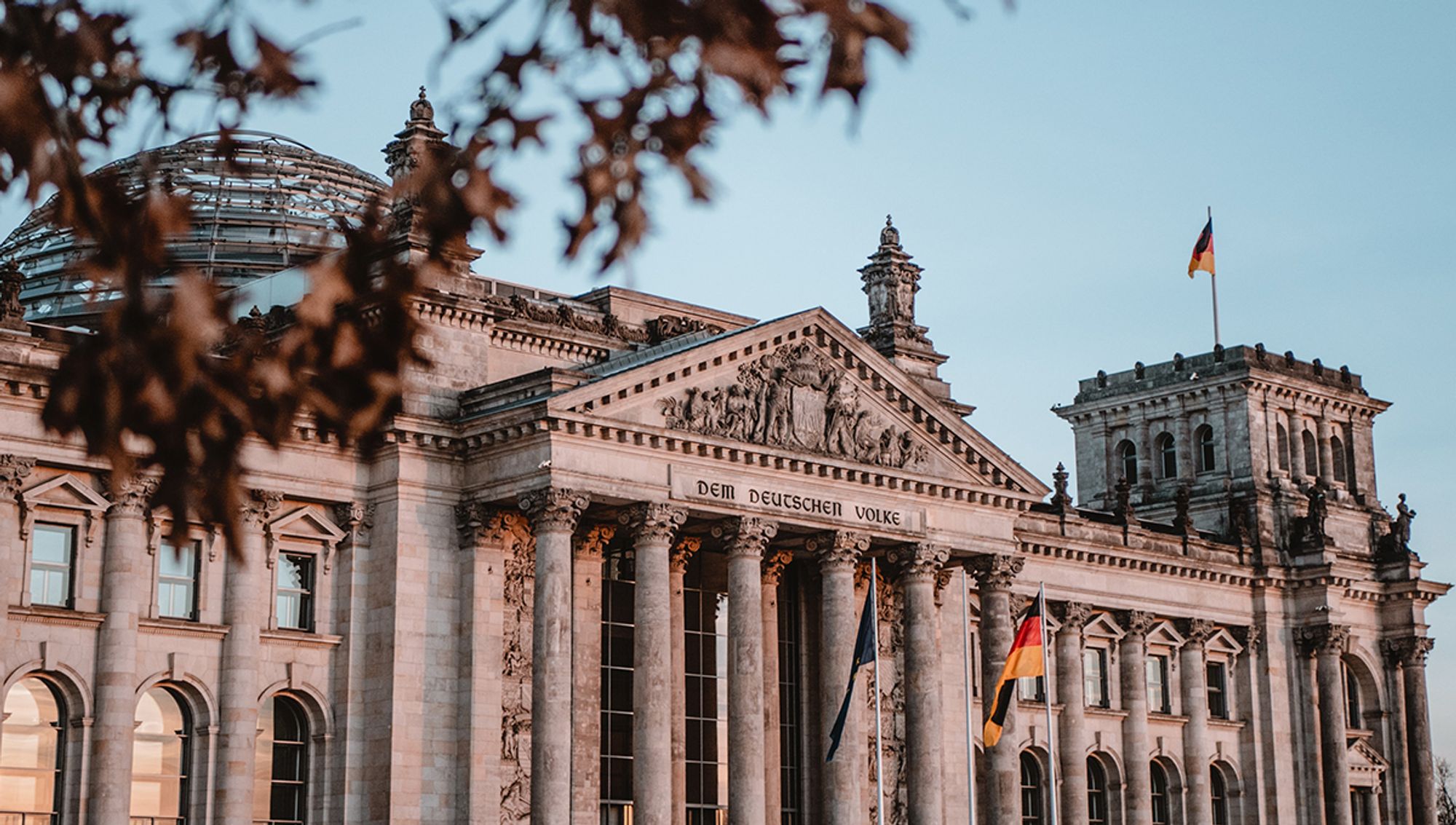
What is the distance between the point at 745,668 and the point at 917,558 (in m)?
6.53

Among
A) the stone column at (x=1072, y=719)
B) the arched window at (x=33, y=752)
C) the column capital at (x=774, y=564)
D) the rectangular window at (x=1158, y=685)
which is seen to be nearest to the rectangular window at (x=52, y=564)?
the arched window at (x=33, y=752)

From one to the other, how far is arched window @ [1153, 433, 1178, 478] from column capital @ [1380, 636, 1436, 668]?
923 cm

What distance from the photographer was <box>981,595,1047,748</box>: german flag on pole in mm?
48219

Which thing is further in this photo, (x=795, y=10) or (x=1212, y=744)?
(x=1212, y=744)

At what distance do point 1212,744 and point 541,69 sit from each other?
6180cm

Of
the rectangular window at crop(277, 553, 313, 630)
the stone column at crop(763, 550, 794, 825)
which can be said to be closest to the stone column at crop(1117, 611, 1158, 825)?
the stone column at crop(763, 550, 794, 825)

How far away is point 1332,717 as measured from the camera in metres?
68.2

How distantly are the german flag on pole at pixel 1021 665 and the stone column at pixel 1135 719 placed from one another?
14612mm

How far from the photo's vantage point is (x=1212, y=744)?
6681cm

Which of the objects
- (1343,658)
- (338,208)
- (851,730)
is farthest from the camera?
(1343,658)

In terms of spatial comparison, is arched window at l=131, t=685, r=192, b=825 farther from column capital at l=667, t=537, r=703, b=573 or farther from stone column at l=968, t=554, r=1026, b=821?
stone column at l=968, t=554, r=1026, b=821

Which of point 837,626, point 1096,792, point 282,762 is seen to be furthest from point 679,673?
point 1096,792

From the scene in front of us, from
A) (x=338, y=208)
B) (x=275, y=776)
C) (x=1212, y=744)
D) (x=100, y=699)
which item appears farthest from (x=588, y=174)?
(x=1212, y=744)

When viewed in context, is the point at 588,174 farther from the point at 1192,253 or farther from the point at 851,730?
the point at 1192,253
